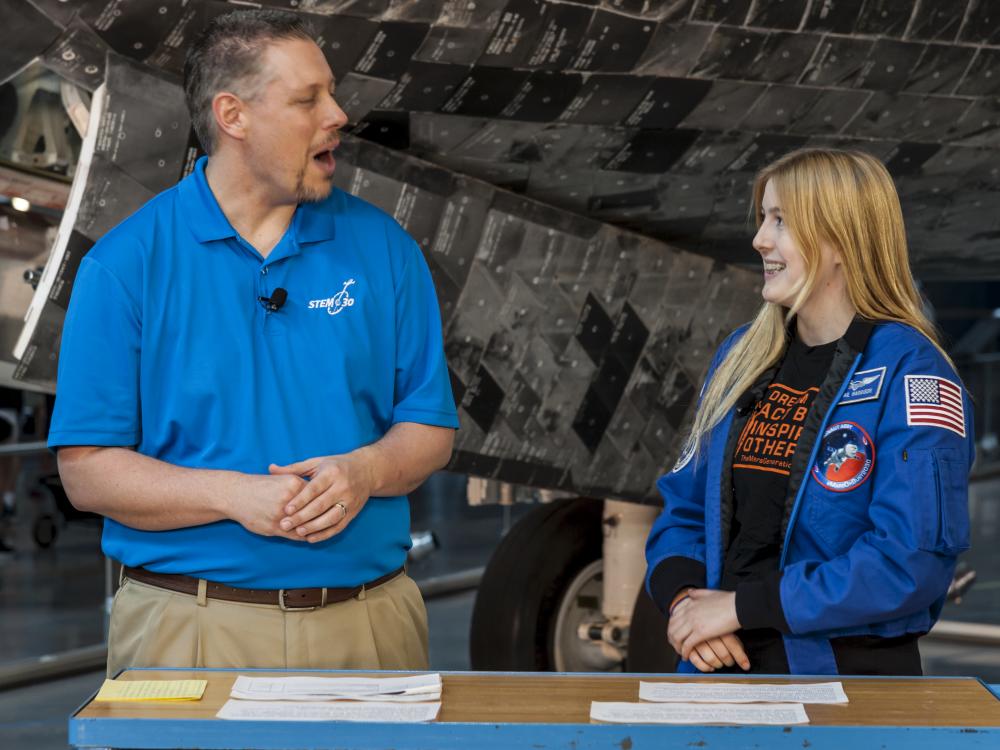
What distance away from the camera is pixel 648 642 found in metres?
5.00

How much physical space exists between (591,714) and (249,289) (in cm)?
107

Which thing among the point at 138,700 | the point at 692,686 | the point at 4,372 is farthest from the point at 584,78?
the point at 138,700

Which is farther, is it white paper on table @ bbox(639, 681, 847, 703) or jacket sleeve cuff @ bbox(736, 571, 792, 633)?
jacket sleeve cuff @ bbox(736, 571, 792, 633)

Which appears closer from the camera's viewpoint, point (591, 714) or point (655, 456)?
point (591, 714)

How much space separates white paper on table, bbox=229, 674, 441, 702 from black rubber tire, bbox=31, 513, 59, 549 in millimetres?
9047

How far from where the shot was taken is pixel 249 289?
2547 millimetres

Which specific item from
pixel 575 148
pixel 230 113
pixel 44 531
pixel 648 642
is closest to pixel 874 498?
pixel 230 113

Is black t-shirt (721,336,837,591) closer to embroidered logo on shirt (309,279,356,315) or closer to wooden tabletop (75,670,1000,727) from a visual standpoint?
wooden tabletop (75,670,1000,727)

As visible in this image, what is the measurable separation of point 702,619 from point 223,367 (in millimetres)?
1025

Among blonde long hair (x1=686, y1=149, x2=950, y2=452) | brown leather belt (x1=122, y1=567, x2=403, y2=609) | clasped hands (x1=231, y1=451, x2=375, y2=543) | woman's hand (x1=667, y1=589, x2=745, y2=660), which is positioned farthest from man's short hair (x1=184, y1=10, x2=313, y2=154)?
woman's hand (x1=667, y1=589, x2=745, y2=660)

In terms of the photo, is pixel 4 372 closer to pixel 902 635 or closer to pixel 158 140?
pixel 158 140

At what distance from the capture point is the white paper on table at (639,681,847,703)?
6.86ft

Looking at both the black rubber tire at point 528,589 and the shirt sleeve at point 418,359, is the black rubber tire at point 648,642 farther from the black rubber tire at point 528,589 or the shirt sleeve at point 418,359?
the shirt sleeve at point 418,359

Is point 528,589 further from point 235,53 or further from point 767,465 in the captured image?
point 235,53
